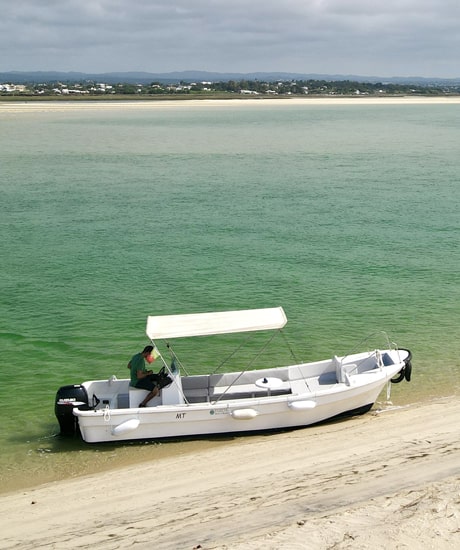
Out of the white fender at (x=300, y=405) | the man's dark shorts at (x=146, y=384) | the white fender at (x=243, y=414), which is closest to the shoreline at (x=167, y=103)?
the man's dark shorts at (x=146, y=384)

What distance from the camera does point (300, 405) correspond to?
1184cm

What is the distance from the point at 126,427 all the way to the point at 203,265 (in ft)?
37.5

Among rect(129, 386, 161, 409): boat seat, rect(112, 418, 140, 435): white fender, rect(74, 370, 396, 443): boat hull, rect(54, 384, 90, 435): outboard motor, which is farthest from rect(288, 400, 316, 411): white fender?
rect(54, 384, 90, 435): outboard motor

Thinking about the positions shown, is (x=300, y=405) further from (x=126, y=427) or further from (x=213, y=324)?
(x=126, y=427)

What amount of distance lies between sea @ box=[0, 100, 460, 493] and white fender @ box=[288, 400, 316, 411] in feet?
4.06

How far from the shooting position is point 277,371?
13.2 m

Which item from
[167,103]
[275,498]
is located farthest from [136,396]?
[167,103]

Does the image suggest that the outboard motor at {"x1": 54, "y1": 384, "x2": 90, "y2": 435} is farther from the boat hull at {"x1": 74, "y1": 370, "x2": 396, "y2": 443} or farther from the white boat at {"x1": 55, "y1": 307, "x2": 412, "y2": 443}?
the boat hull at {"x1": 74, "y1": 370, "x2": 396, "y2": 443}

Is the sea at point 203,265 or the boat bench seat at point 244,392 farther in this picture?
the sea at point 203,265

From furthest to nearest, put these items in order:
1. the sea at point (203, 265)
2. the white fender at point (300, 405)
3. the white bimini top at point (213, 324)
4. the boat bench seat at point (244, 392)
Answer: the sea at point (203, 265) → the boat bench seat at point (244, 392) → the white bimini top at point (213, 324) → the white fender at point (300, 405)

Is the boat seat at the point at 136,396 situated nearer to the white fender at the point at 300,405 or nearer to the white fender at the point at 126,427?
the white fender at the point at 126,427

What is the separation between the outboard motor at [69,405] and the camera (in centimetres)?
1190

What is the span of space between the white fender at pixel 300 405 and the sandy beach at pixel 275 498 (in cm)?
42

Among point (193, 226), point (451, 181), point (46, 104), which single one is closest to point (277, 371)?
point (193, 226)
